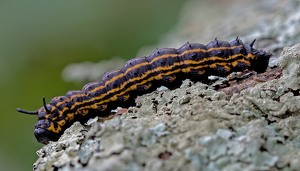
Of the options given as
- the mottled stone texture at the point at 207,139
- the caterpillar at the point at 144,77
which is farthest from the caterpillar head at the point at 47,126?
the mottled stone texture at the point at 207,139

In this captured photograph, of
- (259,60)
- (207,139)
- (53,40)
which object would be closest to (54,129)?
(207,139)

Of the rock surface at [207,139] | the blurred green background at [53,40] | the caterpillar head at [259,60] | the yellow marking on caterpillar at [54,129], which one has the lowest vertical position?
the rock surface at [207,139]

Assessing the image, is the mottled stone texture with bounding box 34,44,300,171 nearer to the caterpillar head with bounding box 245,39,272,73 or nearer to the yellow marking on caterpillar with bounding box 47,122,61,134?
the caterpillar head with bounding box 245,39,272,73

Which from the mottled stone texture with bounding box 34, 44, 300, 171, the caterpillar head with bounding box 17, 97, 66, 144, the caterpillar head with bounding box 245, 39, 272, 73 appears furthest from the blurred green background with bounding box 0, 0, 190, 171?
the caterpillar head with bounding box 245, 39, 272, 73

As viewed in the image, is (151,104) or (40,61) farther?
(40,61)

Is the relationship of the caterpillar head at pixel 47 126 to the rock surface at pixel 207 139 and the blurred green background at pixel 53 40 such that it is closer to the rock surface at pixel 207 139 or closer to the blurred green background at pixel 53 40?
the rock surface at pixel 207 139

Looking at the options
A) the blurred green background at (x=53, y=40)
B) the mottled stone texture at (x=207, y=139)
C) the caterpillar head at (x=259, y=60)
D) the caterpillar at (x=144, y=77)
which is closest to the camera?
the mottled stone texture at (x=207, y=139)

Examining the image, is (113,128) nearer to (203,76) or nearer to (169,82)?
(169,82)

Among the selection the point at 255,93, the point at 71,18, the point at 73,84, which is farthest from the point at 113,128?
the point at 71,18
